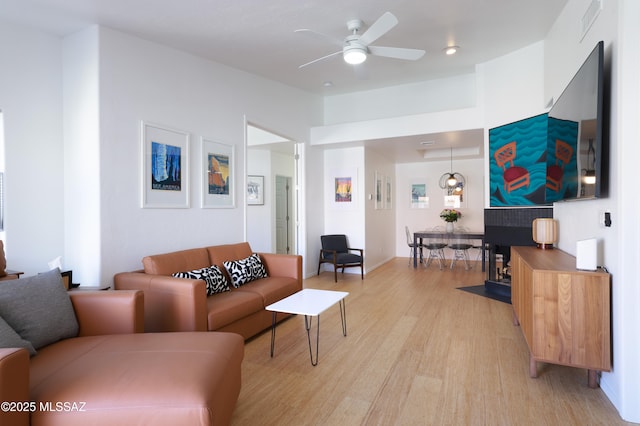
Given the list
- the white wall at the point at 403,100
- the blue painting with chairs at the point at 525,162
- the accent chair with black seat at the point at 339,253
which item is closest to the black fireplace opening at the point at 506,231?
the blue painting with chairs at the point at 525,162

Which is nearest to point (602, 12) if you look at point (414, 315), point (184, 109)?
point (414, 315)

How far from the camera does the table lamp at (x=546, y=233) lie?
3510 millimetres

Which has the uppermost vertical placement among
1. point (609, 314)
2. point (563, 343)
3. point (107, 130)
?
point (107, 130)

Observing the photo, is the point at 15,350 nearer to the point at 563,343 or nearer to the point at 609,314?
the point at 563,343

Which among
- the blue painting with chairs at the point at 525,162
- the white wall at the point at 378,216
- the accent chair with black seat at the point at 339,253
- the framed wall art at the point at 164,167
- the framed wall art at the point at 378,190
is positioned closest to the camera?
the blue painting with chairs at the point at 525,162

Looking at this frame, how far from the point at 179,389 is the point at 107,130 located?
2762mm

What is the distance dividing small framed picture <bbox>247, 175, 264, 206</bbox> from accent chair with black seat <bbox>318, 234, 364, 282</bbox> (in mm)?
1925

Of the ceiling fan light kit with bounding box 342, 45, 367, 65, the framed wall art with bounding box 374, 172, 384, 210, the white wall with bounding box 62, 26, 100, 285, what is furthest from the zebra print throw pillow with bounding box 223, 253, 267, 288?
the framed wall art with bounding box 374, 172, 384, 210

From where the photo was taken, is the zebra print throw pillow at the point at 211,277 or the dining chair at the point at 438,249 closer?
the zebra print throw pillow at the point at 211,277

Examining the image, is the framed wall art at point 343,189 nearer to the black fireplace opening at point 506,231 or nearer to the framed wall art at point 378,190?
the framed wall art at point 378,190

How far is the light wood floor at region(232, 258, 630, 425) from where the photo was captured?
208cm

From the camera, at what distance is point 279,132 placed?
17.9 ft

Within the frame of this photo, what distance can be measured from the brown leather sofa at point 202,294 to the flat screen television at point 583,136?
2796mm

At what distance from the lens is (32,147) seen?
Answer: 129 inches
